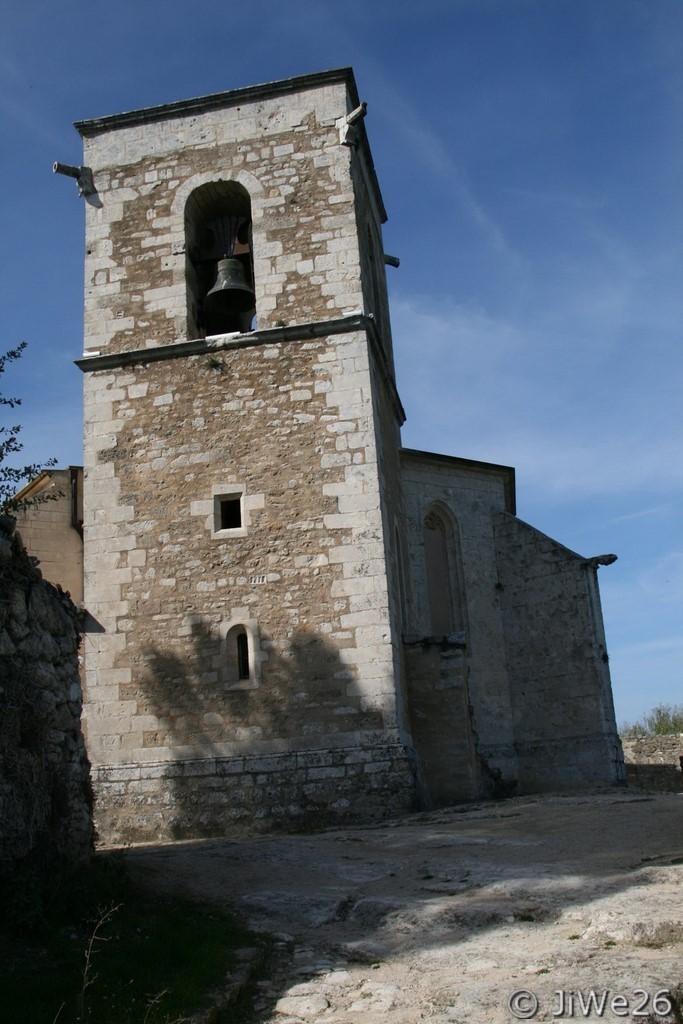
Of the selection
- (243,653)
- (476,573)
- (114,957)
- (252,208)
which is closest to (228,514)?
(243,653)

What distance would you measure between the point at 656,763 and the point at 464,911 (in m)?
14.1

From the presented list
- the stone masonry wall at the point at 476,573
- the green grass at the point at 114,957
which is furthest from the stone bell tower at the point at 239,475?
the green grass at the point at 114,957

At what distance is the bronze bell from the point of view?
42.2ft

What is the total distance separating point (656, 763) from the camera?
1845cm

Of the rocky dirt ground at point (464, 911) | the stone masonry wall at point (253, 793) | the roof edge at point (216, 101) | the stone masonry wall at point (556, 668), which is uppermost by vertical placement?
the roof edge at point (216, 101)

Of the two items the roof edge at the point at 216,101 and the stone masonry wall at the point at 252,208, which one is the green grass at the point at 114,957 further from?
the roof edge at the point at 216,101

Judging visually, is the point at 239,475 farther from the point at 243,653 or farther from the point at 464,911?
the point at 464,911

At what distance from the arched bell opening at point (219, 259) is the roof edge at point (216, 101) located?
4.01 ft

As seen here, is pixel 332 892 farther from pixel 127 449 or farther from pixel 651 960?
pixel 127 449

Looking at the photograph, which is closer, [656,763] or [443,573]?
[443,573]

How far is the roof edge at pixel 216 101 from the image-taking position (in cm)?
1327

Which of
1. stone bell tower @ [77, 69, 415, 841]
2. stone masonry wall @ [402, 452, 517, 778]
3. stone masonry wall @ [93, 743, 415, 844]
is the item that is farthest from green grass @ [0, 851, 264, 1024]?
stone masonry wall @ [402, 452, 517, 778]

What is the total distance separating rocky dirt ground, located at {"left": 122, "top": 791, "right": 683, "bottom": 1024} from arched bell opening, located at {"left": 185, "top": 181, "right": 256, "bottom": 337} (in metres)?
7.19

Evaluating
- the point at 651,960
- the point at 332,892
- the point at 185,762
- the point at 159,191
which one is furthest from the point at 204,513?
the point at 651,960
